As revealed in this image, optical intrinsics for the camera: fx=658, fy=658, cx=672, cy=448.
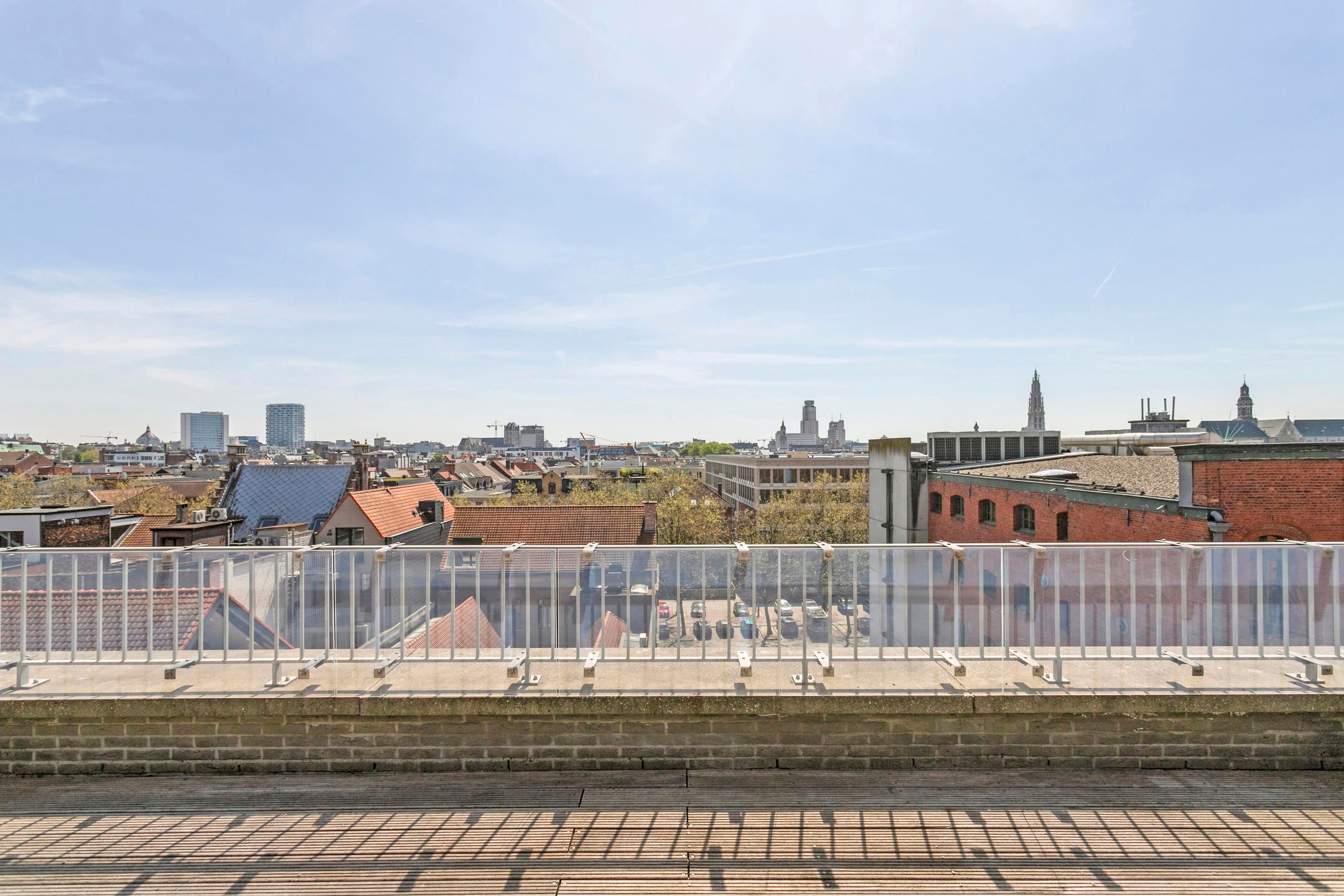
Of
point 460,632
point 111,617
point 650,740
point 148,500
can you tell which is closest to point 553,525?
point 111,617

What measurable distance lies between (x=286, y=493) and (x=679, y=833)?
35773mm

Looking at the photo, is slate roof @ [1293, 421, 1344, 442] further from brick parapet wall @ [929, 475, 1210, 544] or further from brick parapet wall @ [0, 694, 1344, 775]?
brick parapet wall @ [0, 694, 1344, 775]

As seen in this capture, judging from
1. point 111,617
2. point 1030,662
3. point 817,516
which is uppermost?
point 111,617

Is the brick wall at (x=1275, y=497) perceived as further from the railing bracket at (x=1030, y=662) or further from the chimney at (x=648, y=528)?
the chimney at (x=648, y=528)

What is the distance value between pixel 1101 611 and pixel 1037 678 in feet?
3.13

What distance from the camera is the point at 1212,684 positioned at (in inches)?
197

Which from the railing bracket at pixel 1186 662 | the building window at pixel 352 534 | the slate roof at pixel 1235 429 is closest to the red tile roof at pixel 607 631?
the railing bracket at pixel 1186 662

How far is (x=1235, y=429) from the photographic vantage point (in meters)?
44.6

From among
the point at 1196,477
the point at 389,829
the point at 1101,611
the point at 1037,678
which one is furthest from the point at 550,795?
the point at 1196,477

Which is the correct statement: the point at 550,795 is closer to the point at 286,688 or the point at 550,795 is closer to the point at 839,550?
the point at 286,688

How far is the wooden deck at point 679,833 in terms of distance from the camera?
3.84 meters

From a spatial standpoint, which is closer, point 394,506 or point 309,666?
point 309,666

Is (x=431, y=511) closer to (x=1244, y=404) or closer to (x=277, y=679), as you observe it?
(x=277, y=679)

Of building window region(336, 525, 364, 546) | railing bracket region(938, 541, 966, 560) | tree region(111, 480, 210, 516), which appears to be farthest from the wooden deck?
tree region(111, 480, 210, 516)
